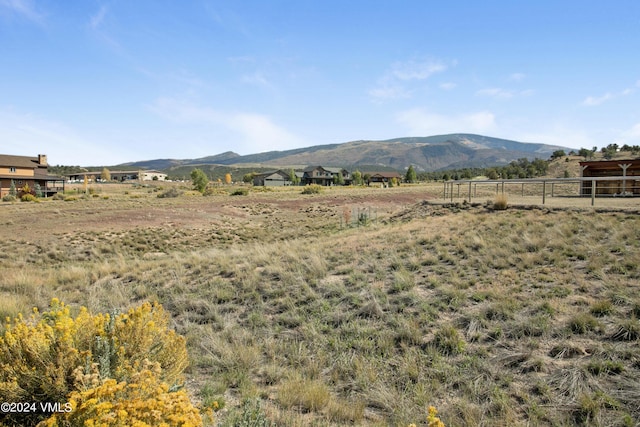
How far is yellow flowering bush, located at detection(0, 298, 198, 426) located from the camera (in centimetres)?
290

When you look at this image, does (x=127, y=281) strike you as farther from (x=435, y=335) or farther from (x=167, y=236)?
(x=167, y=236)

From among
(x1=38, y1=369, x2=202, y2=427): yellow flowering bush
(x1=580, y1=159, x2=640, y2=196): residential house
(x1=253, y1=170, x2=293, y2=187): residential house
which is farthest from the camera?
(x1=253, y1=170, x2=293, y2=187): residential house

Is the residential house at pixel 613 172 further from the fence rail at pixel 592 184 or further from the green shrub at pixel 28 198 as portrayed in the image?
the green shrub at pixel 28 198

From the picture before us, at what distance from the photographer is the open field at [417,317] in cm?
470

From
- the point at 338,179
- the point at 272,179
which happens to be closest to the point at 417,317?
the point at 338,179

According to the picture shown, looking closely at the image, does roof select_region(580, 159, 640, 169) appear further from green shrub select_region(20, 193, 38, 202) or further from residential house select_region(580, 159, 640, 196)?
green shrub select_region(20, 193, 38, 202)

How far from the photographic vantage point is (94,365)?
347cm

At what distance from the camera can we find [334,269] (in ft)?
36.1

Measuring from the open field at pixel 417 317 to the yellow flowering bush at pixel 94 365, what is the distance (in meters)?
1.04

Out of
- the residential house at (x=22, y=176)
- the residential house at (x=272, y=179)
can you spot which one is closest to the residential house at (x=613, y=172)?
the residential house at (x=22, y=176)

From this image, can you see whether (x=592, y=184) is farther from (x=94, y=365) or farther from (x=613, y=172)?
(x=94, y=365)

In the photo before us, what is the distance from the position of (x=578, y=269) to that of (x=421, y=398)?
636 centimetres

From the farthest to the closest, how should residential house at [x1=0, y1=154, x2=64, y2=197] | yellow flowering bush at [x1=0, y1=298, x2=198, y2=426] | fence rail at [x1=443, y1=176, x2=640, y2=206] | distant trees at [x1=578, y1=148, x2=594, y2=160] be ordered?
1. distant trees at [x1=578, y1=148, x2=594, y2=160]
2. residential house at [x1=0, y1=154, x2=64, y2=197]
3. fence rail at [x1=443, y1=176, x2=640, y2=206]
4. yellow flowering bush at [x1=0, y1=298, x2=198, y2=426]

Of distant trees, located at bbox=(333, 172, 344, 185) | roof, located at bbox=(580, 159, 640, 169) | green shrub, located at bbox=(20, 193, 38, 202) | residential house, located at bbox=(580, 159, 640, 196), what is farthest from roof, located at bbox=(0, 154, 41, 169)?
distant trees, located at bbox=(333, 172, 344, 185)
